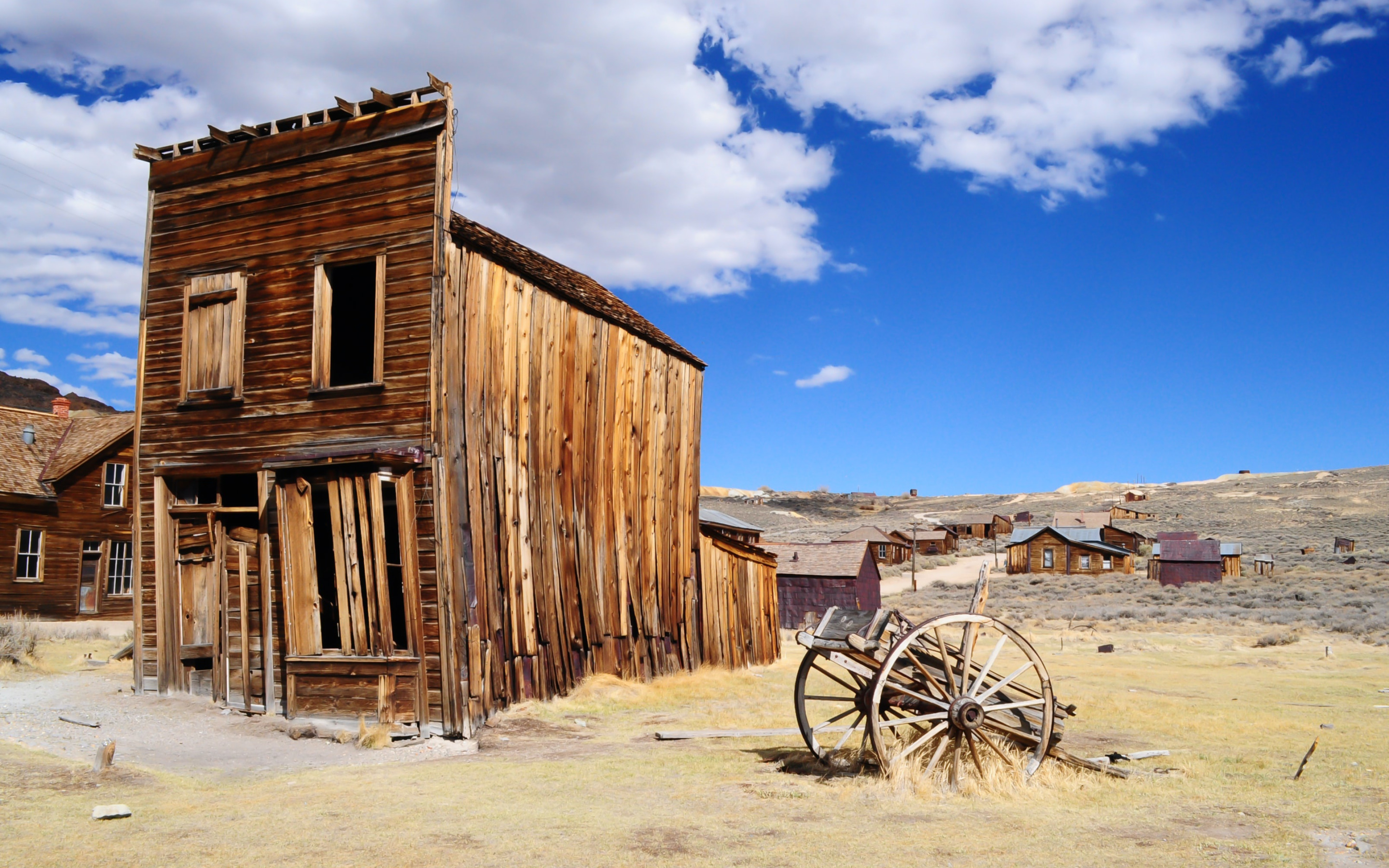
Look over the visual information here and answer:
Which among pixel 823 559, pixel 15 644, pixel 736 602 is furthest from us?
pixel 823 559

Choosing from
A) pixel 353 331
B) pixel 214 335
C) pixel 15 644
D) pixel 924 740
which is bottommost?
pixel 924 740

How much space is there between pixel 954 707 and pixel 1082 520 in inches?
2495

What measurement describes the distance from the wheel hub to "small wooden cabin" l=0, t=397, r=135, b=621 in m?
25.4

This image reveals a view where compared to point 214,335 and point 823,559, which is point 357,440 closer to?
point 214,335

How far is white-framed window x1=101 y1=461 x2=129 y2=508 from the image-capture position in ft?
88.4

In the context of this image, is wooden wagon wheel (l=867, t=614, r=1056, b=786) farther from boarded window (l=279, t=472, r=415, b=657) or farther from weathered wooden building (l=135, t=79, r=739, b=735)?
boarded window (l=279, t=472, r=415, b=657)

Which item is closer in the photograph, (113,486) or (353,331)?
(353,331)

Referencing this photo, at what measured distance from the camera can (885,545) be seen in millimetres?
60781

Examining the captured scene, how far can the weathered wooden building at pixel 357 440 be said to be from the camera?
11.5 meters

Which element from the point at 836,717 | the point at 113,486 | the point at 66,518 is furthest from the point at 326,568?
the point at 113,486

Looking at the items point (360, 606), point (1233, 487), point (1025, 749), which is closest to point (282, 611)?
point (360, 606)

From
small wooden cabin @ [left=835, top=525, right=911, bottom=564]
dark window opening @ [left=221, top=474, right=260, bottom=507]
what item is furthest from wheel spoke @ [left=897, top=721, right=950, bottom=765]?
small wooden cabin @ [left=835, top=525, right=911, bottom=564]

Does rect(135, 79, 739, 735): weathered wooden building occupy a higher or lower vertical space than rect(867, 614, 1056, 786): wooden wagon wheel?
higher

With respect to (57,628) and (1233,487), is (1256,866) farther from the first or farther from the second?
(1233,487)
